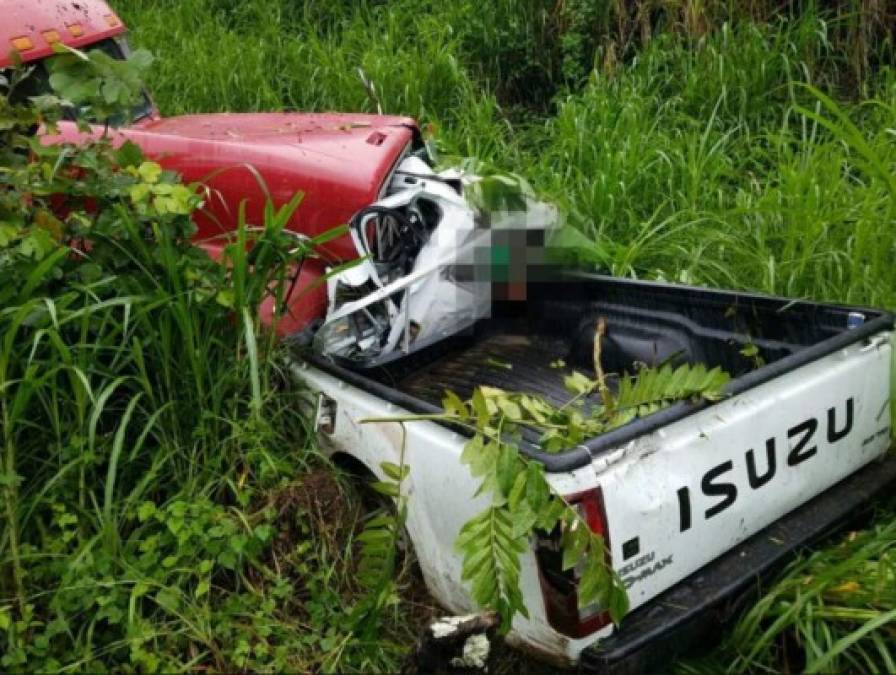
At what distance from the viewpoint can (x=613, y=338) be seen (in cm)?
347

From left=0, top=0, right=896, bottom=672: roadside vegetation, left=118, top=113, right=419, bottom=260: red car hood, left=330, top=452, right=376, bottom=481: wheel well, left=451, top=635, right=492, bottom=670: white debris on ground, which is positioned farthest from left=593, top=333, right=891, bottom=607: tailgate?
left=118, top=113, right=419, bottom=260: red car hood

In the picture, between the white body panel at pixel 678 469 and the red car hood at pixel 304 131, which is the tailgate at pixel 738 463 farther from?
the red car hood at pixel 304 131

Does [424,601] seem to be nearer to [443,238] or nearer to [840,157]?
[443,238]

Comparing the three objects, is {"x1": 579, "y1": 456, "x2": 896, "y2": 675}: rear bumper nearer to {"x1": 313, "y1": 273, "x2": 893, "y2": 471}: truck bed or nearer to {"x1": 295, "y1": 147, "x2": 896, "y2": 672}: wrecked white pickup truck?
{"x1": 295, "y1": 147, "x2": 896, "y2": 672}: wrecked white pickup truck

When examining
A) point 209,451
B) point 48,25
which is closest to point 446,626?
point 209,451

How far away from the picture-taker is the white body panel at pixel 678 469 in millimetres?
2238

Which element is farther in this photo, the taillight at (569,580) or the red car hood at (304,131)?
the red car hood at (304,131)

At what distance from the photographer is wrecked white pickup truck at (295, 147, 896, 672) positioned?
224 cm

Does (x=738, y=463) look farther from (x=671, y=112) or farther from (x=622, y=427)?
(x=671, y=112)

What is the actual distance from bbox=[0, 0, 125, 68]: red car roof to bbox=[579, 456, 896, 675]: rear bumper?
119 inches

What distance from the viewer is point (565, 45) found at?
6.31 metres

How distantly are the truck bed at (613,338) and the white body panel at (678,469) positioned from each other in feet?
0.23

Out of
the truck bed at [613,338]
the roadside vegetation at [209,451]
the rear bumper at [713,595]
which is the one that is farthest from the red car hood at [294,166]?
the rear bumper at [713,595]

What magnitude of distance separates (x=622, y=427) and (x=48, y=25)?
3.02 m
